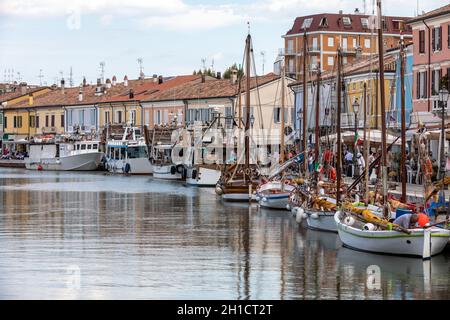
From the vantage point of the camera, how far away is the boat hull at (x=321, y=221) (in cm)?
4159

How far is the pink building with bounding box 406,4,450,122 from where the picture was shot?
63188 mm

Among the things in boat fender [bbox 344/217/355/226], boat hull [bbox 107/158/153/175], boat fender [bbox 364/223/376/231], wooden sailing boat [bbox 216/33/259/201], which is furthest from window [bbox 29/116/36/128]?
boat fender [bbox 364/223/376/231]

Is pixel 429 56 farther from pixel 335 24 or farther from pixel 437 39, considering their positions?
pixel 335 24

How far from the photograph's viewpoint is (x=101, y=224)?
4781 centimetres

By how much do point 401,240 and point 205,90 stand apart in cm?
7839

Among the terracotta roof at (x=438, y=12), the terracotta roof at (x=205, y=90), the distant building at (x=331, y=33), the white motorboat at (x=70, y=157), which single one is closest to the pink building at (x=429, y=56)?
the terracotta roof at (x=438, y=12)

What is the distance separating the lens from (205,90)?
110 m

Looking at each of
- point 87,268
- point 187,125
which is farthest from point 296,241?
point 187,125

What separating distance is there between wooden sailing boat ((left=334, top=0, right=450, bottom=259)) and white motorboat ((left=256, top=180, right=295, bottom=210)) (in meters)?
15.9

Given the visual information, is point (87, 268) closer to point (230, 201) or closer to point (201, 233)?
point (201, 233)

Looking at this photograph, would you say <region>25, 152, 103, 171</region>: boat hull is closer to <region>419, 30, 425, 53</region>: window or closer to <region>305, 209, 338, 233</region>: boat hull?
<region>419, 30, 425, 53</region>: window

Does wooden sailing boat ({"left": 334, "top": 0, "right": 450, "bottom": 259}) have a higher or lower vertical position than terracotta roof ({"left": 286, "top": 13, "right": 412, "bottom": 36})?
lower

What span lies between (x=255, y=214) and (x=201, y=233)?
8.85 m

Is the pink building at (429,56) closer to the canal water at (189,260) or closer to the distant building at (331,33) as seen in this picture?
the canal water at (189,260)
